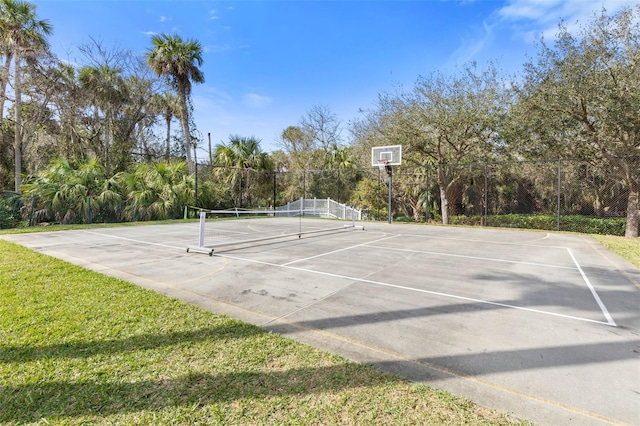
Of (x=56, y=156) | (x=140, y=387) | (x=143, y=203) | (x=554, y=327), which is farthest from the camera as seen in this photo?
(x=56, y=156)

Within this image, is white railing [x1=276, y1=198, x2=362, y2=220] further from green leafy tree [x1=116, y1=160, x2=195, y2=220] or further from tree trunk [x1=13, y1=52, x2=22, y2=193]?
tree trunk [x1=13, y1=52, x2=22, y2=193]

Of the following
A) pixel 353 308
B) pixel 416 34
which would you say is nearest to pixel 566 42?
pixel 416 34

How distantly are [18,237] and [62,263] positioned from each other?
5786 mm

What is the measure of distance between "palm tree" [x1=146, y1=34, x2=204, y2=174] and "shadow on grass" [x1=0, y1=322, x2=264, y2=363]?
1800 cm

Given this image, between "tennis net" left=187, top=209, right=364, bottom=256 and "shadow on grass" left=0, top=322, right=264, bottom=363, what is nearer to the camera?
"shadow on grass" left=0, top=322, right=264, bottom=363

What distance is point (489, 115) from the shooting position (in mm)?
14367

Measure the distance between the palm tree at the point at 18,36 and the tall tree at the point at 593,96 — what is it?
25290 millimetres

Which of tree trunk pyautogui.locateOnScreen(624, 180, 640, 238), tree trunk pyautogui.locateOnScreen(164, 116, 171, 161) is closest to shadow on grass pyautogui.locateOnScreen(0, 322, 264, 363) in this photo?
tree trunk pyautogui.locateOnScreen(624, 180, 640, 238)

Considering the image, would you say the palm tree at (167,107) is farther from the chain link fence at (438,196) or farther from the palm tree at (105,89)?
the chain link fence at (438,196)

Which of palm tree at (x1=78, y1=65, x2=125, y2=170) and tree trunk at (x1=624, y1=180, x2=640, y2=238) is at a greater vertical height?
palm tree at (x1=78, y1=65, x2=125, y2=170)

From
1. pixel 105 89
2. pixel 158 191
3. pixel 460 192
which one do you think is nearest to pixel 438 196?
pixel 460 192

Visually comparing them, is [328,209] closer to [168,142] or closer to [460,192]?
[460,192]

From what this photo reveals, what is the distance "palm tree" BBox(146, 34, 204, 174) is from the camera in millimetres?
18328

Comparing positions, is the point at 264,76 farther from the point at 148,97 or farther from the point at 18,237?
the point at 18,237
